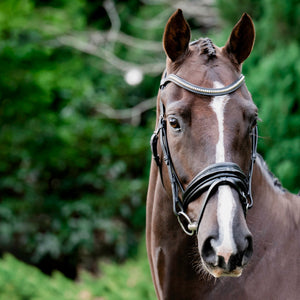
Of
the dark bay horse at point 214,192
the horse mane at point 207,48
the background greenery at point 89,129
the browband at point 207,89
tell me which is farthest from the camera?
the background greenery at point 89,129

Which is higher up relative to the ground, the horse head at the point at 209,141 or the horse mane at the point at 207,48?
the horse mane at the point at 207,48

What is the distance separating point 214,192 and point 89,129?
296 inches

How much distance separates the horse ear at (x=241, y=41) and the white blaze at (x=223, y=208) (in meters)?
0.39

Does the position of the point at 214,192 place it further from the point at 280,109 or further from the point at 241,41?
the point at 280,109

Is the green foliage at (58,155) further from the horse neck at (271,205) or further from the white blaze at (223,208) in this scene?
the white blaze at (223,208)

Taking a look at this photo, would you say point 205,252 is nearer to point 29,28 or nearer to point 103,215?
point 29,28

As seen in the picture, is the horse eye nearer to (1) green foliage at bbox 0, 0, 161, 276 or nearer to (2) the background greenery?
(2) the background greenery

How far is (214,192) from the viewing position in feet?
6.39

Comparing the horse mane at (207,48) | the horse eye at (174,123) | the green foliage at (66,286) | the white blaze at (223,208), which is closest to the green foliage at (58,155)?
the green foliage at (66,286)

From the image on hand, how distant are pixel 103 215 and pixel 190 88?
7.47 metres

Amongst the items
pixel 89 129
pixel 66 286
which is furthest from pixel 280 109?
pixel 89 129

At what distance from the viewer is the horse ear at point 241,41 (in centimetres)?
229

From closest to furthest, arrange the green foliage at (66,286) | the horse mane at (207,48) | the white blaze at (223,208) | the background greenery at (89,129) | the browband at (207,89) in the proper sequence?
the white blaze at (223,208), the browband at (207,89), the horse mane at (207,48), the background greenery at (89,129), the green foliage at (66,286)

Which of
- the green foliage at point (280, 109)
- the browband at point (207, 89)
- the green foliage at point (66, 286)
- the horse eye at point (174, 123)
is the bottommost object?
the green foliage at point (66, 286)
